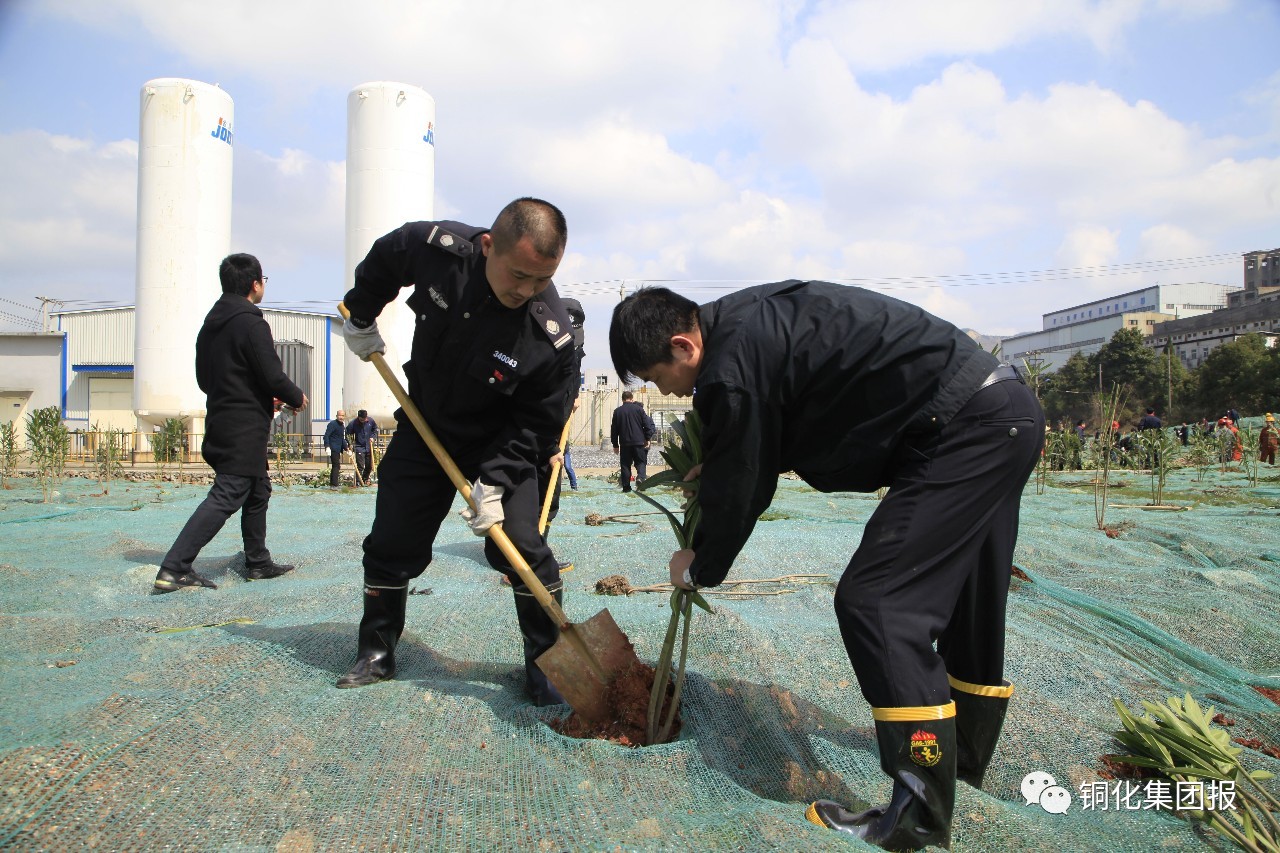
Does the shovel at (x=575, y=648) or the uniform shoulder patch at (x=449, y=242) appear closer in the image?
the shovel at (x=575, y=648)

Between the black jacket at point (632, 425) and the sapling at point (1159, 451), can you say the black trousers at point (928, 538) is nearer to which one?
the sapling at point (1159, 451)

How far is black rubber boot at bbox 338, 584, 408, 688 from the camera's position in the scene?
2.53 meters

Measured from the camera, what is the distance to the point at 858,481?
1.99 metres

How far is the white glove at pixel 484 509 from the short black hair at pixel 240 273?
8.52 ft

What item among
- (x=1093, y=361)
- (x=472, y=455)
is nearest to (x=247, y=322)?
(x=472, y=455)

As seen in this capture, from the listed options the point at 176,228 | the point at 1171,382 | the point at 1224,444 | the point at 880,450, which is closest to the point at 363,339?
the point at 880,450

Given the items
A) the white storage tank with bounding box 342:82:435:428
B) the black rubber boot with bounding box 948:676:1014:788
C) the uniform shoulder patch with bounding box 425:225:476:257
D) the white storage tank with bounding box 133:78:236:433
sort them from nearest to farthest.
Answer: the black rubber boot with bounding box 948:676:1014:788
the uniform shoulder patch with bounding box 425:225:476:257
the white storage tank with bounding box 342:82:435:428
the white storage tank with bounding box 133:78:236:433

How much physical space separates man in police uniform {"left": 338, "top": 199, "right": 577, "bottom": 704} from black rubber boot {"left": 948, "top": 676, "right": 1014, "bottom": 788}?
49.0 inches

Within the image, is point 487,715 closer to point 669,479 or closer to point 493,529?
point 493,529

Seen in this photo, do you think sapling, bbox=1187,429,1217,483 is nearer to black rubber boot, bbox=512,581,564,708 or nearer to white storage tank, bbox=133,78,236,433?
black rubber boot, bbox=512,581,564,708

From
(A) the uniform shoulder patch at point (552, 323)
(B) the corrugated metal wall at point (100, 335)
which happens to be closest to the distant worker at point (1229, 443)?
(A) the uniform shoulder patch at point (552, 323)

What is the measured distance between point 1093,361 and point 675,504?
3786 cm

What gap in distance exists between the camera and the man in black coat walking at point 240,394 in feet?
13.8

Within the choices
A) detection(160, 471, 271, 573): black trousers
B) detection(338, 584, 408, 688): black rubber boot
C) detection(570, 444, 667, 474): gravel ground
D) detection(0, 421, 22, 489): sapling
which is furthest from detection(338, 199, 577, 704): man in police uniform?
detection(570, 444, 667, 474): gravel ground
